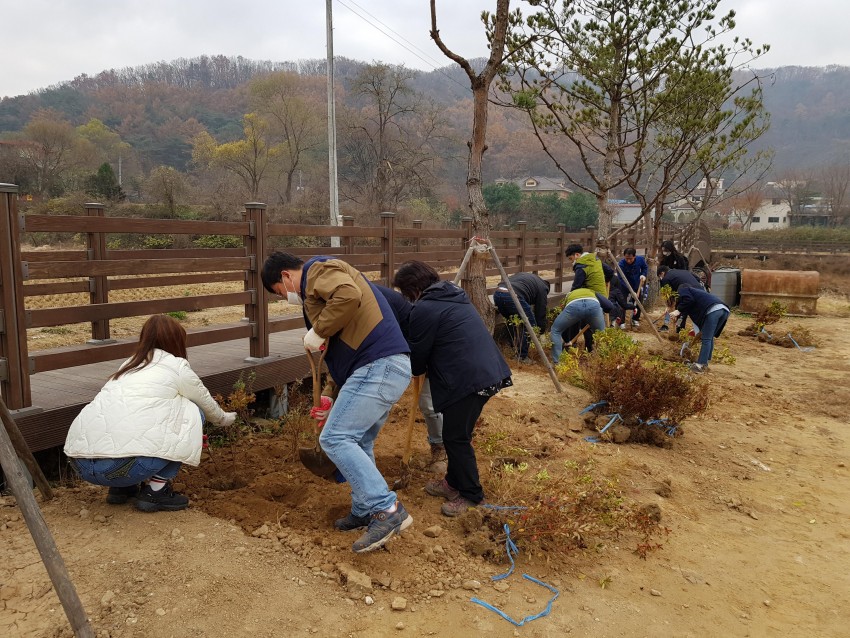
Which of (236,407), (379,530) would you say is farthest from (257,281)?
(379,530)

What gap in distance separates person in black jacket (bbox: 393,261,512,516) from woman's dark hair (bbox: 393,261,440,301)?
0.51 ft

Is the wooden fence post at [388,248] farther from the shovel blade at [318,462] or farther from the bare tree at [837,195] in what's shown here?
the bare tree at [837,195]

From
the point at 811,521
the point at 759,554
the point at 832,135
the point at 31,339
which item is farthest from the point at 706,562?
the point at 832,135

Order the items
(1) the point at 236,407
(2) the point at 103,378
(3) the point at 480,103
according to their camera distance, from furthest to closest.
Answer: (3) the point at 480,103
(2) the point at 103,378
(1) the point at 236,407

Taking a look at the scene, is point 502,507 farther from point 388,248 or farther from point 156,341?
point 388,248

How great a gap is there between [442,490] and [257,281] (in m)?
2.50

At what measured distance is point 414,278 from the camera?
3.96 meters

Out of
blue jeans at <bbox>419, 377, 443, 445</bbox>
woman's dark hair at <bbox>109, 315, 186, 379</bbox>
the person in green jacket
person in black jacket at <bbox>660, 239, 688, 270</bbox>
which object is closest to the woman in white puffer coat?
woman's dark hair at <bbox>109, 315, 186, 379</bbox>

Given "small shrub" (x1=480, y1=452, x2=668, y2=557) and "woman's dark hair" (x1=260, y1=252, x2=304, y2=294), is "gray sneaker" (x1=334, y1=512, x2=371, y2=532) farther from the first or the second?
"woman's dark hair" (x1=260, y1=252, x2=304, y2=294)

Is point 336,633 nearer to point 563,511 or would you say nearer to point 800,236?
point 563,511

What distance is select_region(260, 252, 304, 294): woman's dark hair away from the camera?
3395 millimetres

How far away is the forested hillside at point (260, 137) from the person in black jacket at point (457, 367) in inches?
443

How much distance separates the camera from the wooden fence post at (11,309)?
352 cm

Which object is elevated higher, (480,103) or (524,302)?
(480,103)
